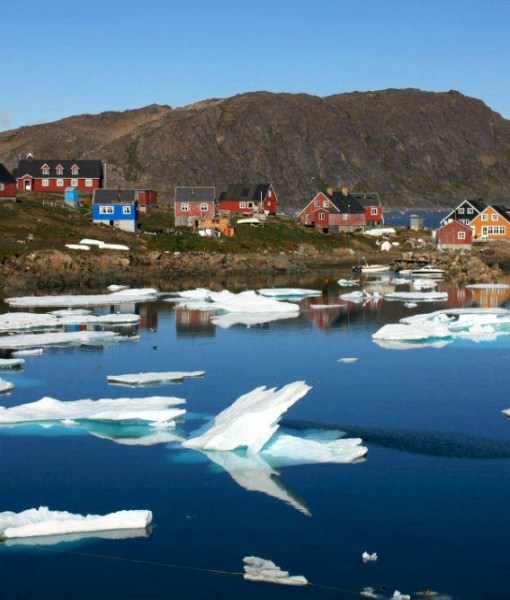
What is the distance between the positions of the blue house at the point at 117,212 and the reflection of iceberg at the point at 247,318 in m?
36.1

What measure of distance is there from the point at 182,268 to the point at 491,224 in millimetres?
40716

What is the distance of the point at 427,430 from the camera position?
27.7m

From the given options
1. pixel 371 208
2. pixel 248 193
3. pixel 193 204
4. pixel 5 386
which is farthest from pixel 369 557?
pixel 371 208

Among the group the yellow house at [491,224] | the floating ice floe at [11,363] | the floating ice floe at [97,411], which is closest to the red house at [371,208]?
the yellow house at [491,224]

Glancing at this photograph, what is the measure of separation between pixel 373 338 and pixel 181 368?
10.7m

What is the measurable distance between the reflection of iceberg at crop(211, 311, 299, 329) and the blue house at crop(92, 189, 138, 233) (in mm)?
36055

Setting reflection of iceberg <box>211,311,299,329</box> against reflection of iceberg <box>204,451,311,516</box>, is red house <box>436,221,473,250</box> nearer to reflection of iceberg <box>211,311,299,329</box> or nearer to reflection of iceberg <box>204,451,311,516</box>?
reflection of iceberg <box>211,311,299,329</box>

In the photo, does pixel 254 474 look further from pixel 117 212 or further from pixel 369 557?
pixel 117 212

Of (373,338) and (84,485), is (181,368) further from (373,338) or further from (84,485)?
(84,485)

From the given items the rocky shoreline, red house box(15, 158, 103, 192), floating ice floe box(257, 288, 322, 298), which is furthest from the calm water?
red house box(15, 158, 103, 192)

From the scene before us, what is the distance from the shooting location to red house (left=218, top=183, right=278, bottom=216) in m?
111

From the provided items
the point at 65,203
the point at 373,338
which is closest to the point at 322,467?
the point at 373,338

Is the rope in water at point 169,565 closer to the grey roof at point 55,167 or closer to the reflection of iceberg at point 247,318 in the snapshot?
the reflection of iceberg at point 247,318

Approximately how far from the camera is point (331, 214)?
104812mm
